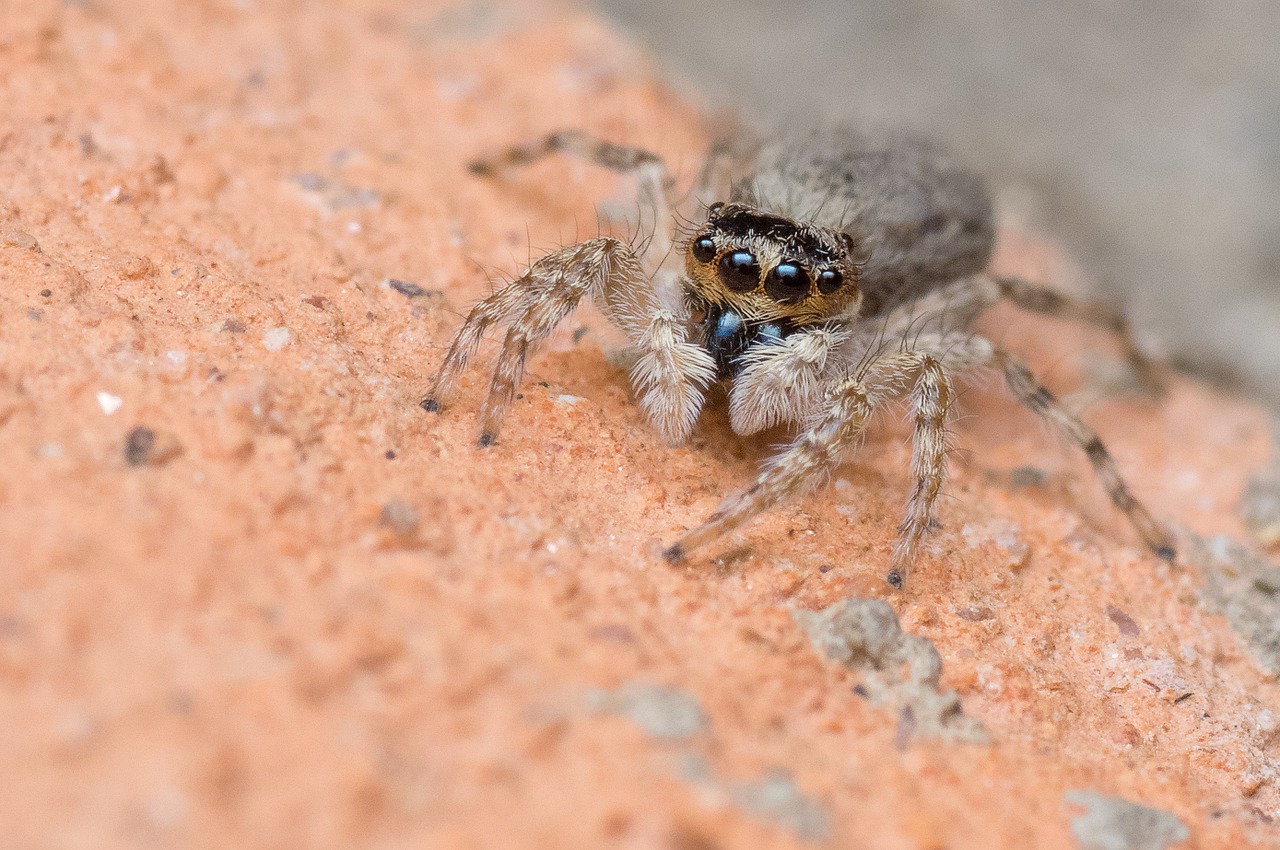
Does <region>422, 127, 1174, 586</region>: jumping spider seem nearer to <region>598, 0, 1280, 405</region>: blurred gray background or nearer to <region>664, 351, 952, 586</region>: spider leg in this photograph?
<region>664, 351, 952, 586</region>: spider leg

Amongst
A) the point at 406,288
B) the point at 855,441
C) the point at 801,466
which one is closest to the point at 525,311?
the point at 406,288

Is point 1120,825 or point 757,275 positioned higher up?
point 757,275

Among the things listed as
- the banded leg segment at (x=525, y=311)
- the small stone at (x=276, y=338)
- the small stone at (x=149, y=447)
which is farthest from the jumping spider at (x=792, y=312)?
the small stone at (x=149, y=447)

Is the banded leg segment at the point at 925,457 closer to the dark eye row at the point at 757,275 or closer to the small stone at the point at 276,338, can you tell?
the dark eye row at the point at 757,275

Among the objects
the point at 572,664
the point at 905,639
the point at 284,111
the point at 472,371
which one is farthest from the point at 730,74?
the point at 572,664

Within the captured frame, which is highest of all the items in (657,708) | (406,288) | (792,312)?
(792,312)

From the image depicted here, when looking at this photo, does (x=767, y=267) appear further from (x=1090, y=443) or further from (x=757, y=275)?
(x=1090, y=443)

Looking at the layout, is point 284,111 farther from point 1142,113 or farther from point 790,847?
point 1142,113
